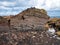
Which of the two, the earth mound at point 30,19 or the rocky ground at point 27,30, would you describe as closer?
the rocky ground at point 27,30

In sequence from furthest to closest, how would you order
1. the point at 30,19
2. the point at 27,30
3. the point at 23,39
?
the point at 30,19 < the point at 27,30 < the point at 23,39

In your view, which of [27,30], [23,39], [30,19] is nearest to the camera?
[23,39]

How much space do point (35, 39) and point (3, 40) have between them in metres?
4.85

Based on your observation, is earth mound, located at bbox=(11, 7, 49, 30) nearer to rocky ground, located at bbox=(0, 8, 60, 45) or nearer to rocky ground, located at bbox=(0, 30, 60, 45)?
rocky ground, located at bbox=(0, 8, 60, 45)

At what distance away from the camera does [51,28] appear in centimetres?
4012

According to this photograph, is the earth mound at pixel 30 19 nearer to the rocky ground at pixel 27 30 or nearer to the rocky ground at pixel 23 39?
the rocky ground at pixel 27 30

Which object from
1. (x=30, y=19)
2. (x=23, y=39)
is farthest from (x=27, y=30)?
(x=23, y=39)

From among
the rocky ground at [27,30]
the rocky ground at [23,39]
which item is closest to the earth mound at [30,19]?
the rocky ground at [27,30]

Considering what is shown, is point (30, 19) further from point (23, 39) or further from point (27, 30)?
point (23, 39)

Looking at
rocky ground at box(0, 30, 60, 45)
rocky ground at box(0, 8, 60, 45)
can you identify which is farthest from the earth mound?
rocky ground at box(0, 30, 60, 45)

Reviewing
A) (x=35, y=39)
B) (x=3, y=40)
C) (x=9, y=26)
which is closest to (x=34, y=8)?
(x=9, y=26)

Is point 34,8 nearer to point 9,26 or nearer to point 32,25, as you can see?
point 32,25

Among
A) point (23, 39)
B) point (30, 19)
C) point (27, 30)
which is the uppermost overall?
point (30, 19)

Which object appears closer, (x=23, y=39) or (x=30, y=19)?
(x=23, y=39)
